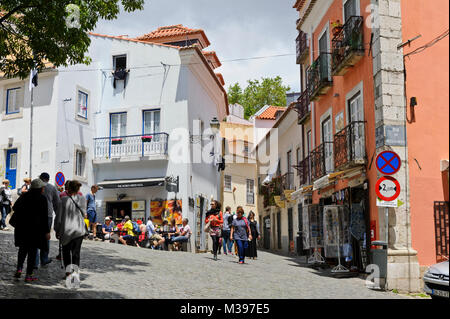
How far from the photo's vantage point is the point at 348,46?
1561cm

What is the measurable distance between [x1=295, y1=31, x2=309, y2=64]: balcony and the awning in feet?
26.6

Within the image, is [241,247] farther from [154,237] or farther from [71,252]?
[71,252]

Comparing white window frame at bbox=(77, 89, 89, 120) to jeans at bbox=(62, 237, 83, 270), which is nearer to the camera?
jeans at bbox=(62, 237, 83, 270)

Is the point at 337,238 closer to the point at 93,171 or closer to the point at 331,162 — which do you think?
the point at 331,162

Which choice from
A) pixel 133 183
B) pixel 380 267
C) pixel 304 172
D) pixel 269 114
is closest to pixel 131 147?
pixel 133 183

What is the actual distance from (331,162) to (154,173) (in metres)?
9.75

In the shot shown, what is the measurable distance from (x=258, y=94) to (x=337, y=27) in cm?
3571

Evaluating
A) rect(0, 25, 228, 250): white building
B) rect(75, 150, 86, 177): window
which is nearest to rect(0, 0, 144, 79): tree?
rect(0, 25, 228, 250): white building

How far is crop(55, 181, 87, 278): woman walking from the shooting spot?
883 cm

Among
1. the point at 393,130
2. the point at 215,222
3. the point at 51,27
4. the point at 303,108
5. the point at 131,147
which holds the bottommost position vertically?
the point at 215,222

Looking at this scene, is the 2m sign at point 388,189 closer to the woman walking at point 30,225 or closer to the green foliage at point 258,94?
the woman walking at point 30,225

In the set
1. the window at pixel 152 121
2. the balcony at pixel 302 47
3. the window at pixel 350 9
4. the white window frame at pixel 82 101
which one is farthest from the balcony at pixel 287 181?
the window at pixel 350 9

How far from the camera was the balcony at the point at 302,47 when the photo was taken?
24231mm

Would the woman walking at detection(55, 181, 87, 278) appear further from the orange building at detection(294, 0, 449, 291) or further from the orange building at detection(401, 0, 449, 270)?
the orange building at detection(401, 0, 449, 270)
